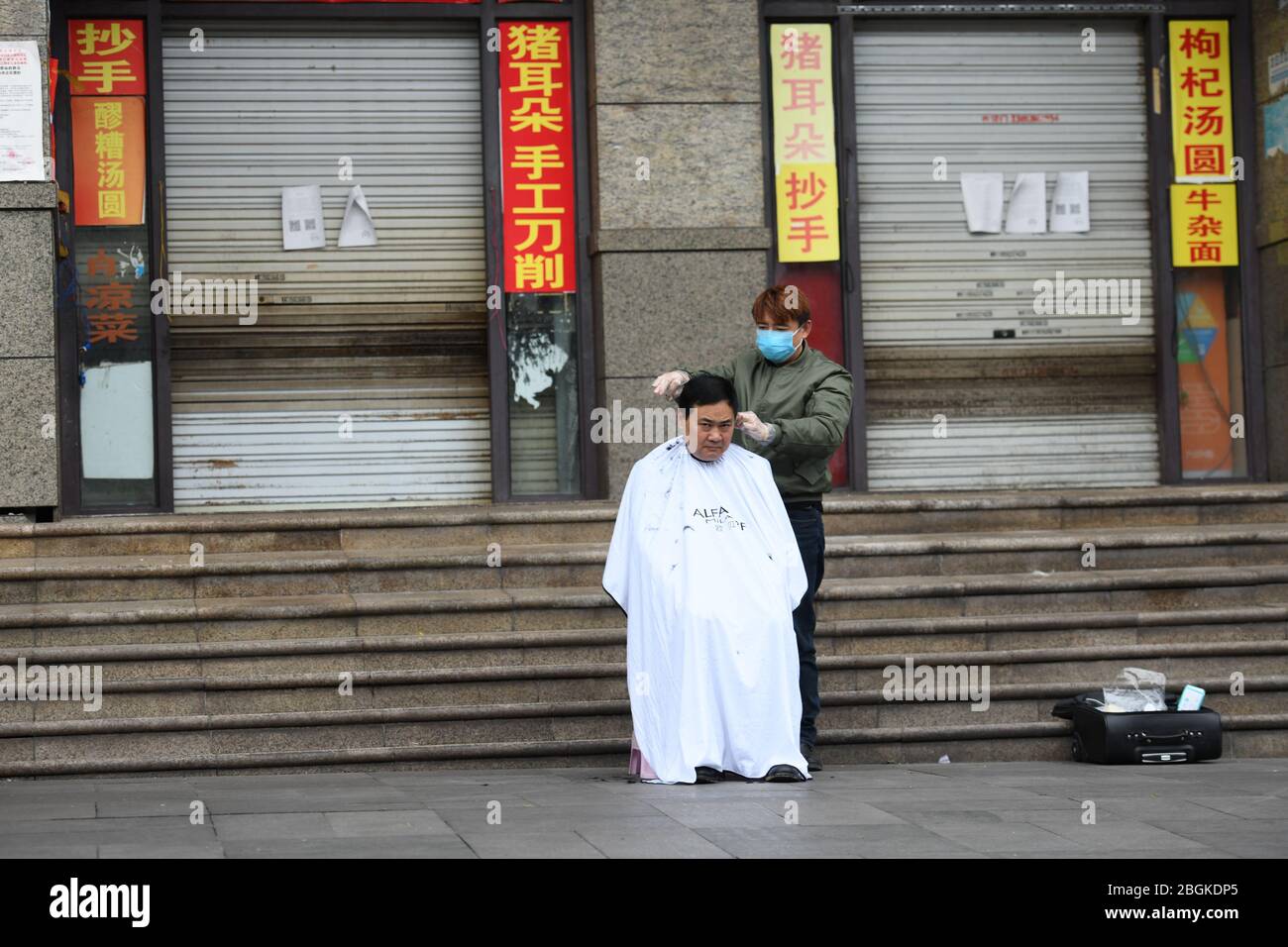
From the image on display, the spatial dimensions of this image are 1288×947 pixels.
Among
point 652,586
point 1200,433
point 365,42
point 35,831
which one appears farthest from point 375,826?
point 1200,433

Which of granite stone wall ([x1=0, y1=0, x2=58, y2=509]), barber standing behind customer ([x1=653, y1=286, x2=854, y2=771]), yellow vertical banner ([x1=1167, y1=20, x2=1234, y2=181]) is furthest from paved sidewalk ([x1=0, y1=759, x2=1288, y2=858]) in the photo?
yellow vertical banner ([x1=1167, y1=20, x2=1234, y2=181])

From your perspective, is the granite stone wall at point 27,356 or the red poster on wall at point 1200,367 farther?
the red poster on wall at point 1200,367

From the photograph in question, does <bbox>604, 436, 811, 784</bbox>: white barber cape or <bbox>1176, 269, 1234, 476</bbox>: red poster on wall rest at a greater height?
<bbox>1176, 269, 1234, 476</bbox>: red poster on wall

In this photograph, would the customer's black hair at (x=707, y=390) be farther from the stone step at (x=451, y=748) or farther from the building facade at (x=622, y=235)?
the building facade at (x=622, y=235)

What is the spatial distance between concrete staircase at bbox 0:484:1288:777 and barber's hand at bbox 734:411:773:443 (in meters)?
1.89

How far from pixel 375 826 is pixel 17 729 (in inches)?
114

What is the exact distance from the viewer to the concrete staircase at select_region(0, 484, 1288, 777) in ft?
29.5

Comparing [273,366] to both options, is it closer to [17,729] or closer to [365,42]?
[365,42]

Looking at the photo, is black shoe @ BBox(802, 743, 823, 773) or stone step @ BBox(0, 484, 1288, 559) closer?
black shoe @ BBox(802, 743, 823, 773)

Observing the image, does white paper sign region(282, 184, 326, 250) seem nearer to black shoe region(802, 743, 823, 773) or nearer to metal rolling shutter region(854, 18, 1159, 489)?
metal rolling shutter region(854, 18, 1159, 489)
